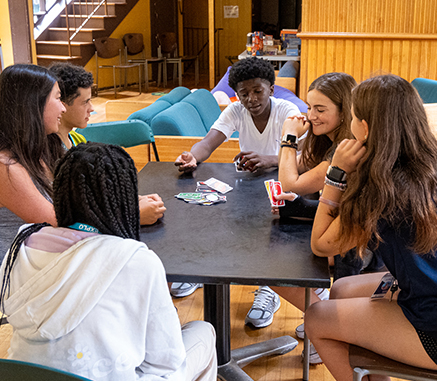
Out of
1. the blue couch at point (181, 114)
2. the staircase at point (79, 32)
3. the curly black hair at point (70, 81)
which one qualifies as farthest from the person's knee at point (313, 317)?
the staircase at point (79, 32)

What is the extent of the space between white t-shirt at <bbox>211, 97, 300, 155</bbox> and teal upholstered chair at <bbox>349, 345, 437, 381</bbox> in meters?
1.51

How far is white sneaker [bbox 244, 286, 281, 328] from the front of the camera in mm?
2326

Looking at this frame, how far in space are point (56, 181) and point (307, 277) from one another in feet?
2.24

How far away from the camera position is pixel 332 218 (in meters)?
1.43

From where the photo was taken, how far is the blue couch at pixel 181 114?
3.64 metres

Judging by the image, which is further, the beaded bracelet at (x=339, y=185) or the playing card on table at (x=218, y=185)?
the playing card on table at (x=218, y=185)

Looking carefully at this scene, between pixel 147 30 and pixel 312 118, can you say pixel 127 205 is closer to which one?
pixel 312 118

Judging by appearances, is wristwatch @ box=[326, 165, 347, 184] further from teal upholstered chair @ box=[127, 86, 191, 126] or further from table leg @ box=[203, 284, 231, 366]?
teal upholstered chair @ box=[127, 86, 191, 126]

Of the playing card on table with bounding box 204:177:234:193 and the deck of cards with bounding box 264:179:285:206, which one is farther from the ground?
the deck of cards with bounding box 264:179:285:206

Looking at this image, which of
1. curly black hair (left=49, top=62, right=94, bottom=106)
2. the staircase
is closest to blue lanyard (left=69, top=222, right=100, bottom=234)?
curly black hair (left=49, top=62, right=94, bottom=106)

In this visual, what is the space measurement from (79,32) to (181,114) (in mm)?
6142

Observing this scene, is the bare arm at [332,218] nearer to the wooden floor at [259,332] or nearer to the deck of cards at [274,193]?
the deck of cards at [274,193]

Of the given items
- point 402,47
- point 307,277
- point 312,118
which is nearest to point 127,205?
point 307,277

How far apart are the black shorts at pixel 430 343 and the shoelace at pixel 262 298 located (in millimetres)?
1149
